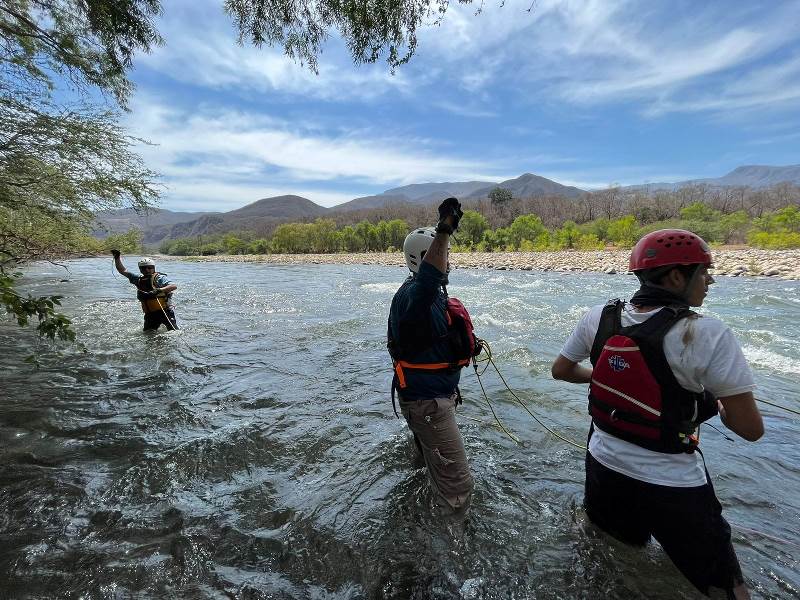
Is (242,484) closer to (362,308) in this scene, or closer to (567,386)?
(567,386)

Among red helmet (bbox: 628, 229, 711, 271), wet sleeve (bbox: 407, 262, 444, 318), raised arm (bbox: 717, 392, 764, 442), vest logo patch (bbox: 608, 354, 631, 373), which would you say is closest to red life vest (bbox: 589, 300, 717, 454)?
vest logo patch (bbox: 608, 354, 631, 373)

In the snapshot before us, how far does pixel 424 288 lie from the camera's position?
2787 mm

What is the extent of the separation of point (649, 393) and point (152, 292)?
37.8 ft

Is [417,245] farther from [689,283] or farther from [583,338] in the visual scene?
[689,283]

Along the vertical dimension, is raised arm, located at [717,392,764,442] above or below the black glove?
below

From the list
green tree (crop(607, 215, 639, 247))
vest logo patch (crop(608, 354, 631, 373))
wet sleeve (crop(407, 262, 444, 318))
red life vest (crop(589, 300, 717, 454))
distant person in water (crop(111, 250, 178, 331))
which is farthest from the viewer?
green tree (crop(607, 215, 639, 247))

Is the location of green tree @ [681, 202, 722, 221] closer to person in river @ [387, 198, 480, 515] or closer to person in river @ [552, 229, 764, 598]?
person in river @ [387, 198, 480, 515]

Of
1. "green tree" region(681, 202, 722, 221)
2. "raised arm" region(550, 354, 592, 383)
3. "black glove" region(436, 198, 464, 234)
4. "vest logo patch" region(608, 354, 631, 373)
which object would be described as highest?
"green tree" region(681, 202, 722, 221)

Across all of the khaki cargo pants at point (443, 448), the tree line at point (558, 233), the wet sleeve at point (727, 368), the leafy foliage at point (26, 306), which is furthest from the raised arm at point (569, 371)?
the leafy foliage at point (26, 306)

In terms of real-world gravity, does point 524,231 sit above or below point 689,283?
below

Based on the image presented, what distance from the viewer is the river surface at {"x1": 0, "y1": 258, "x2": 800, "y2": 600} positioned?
2926 mm

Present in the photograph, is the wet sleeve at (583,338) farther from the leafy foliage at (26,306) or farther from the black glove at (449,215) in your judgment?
the leafy foliage at (26,306)

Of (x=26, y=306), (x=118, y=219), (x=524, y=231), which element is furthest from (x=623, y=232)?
(x=26, y=306)

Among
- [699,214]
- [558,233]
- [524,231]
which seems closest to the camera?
[558,233]
